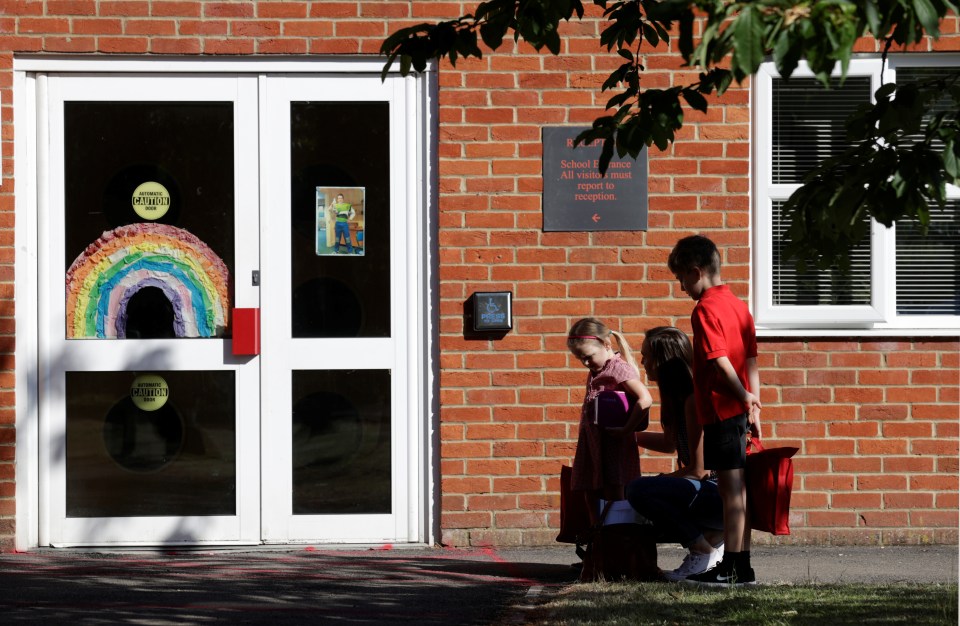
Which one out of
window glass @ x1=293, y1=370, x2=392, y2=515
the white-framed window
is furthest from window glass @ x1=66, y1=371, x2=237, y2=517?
the white-framed window

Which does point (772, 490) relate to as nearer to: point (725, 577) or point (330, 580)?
point (725, 577)

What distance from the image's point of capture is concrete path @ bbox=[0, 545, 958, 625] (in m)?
5.42

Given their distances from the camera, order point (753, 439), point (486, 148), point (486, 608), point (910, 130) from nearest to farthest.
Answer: point (910, 130) → point (486, 608) → point (753, 439) → point (486, 148)

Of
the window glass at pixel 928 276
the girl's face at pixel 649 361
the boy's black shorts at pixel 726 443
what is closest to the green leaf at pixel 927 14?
the boy's black shorts at pixel 726 443

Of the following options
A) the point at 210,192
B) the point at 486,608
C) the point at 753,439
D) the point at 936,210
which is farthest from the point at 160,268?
the point at 936,210

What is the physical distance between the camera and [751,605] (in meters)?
5.21

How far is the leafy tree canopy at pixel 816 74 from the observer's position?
9.84 feet

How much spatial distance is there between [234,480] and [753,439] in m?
2.86

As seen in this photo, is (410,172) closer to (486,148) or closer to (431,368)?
(486,148)

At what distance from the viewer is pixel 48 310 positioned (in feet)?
23.1

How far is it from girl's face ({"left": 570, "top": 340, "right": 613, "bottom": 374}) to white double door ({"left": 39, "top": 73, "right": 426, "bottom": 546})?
4.27 feet

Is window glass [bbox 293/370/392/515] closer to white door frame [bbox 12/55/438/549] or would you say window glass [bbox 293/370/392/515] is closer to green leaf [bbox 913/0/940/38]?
white door frame [bbox 12/55/438/549]

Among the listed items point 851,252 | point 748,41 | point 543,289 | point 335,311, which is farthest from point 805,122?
point 748,41

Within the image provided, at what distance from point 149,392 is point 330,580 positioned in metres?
1.64
